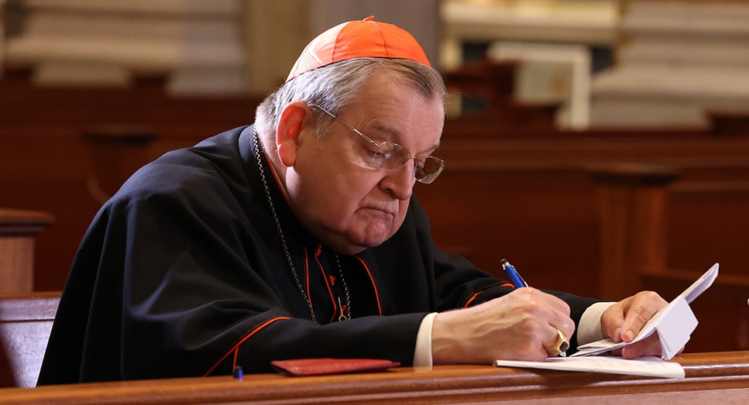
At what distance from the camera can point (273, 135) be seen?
7.66 ft

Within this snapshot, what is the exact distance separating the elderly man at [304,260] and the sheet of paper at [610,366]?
2.1 inches

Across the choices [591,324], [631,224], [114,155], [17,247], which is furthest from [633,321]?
[114,155]

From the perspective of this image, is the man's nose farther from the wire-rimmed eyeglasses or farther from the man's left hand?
the man's left hand

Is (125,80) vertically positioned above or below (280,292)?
below

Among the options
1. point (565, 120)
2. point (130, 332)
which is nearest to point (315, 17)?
point (565, 120)

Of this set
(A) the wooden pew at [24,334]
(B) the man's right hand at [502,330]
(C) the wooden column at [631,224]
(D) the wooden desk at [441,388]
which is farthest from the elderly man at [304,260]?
(C) the wooden column at [631,224]

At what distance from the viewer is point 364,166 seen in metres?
2.11

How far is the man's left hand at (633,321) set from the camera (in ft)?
5.91

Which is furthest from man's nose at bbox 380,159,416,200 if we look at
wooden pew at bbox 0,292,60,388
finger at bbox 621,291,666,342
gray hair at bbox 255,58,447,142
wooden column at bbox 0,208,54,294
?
wooden column at bbox 0,208,54,294

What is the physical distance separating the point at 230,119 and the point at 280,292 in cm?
374

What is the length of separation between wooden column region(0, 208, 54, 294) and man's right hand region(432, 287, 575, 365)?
176 centimetres

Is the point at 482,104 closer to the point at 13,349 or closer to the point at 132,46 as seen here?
the point at 132,46

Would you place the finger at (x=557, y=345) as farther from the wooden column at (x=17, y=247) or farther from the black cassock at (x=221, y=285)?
the wooden column at (x=17, y=247)

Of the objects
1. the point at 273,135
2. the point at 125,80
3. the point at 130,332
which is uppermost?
the point at 273,135
